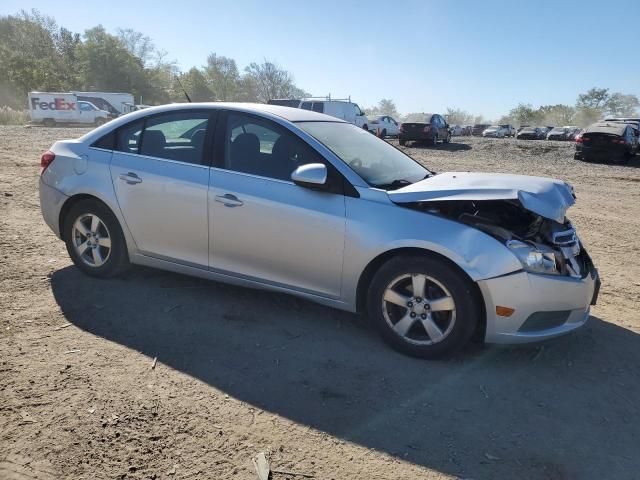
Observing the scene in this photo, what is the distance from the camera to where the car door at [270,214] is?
12.2ft

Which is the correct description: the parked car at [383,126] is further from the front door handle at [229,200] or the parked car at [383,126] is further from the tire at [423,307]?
the tire at [423,307]

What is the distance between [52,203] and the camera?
4.79 metres

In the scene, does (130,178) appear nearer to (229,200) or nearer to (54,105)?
(229,200)

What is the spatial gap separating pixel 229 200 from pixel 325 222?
2.75 feet

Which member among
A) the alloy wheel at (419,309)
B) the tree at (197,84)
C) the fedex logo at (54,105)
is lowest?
the alloy wheel at (419,309)

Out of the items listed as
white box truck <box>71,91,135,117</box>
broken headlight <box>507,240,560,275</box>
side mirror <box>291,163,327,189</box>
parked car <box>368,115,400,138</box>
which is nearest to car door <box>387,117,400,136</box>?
parked car <box>368,115,400,138</box>

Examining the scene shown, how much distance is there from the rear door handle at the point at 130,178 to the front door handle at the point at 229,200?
842mm

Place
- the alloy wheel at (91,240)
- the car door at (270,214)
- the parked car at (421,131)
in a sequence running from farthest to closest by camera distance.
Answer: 1. the parked car at (421,131)
2. the alloy wheel at (91,240)
3. the car door at (270,214)

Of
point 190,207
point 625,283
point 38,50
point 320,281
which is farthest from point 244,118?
point 38,50

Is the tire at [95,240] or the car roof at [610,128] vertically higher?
the car roof at [610,128]

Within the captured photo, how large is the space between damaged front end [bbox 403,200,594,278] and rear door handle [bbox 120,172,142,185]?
93.6 inches

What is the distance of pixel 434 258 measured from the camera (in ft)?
11.3

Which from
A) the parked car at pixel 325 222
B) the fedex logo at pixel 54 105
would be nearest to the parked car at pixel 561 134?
the fedex logo at pixel 54 105

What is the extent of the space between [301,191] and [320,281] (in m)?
0.69
